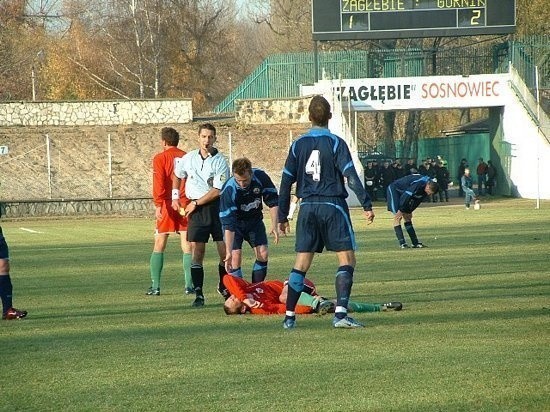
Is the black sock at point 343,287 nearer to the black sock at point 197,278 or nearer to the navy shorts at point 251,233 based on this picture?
the navy shorts at point 251,233

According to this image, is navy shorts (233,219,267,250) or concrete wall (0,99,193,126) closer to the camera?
navy shorts (233,219,267,250)

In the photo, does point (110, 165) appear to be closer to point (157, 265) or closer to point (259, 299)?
point (157, 265)

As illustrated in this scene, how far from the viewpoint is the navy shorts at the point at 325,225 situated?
10.9 meters

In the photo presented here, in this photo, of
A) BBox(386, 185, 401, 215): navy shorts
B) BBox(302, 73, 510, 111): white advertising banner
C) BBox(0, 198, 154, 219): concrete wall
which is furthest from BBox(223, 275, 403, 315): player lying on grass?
BBox(302, 73, 510, 111): white advertising banner

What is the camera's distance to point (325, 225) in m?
10.9

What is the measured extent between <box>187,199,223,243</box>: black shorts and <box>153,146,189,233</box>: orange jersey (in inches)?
62.8

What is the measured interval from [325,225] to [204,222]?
312 centimetres

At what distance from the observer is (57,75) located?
234ft

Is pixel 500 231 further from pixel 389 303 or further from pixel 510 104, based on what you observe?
pixel 510 104

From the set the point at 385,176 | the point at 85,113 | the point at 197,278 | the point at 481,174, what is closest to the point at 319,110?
the point at 197,278

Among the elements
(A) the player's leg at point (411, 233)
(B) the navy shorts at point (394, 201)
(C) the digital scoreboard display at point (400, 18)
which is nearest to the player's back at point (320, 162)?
(A) the player's leg at point (411, 233)

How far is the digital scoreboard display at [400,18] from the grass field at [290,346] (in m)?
27.3

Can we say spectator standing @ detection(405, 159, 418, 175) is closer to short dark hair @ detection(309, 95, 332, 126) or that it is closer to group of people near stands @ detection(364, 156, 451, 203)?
group of people near stands @ detection(364, 156, 451, 203)

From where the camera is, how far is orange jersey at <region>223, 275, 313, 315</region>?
1241cm
